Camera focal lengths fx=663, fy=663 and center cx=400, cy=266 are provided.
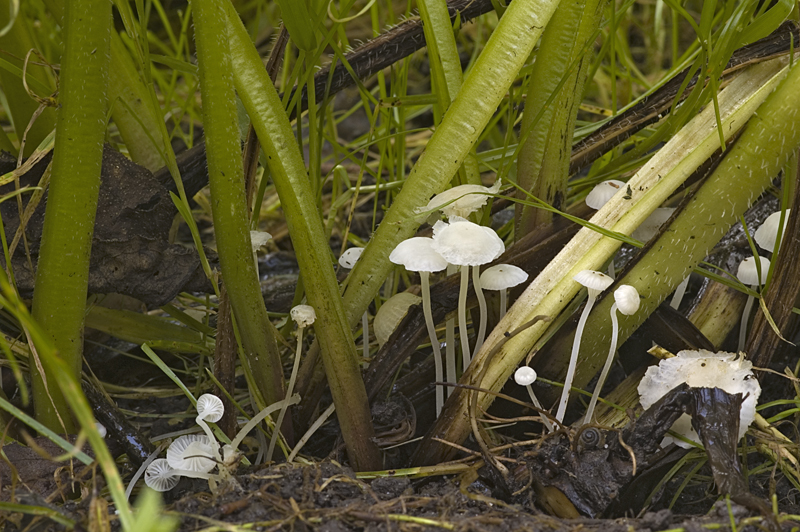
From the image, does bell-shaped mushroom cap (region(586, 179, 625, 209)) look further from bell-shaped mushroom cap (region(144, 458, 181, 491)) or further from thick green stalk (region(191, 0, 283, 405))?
bell-shaped mushroom cap (region(144, 458, 181, 491))

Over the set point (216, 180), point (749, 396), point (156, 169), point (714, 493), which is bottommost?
point (714, 493)

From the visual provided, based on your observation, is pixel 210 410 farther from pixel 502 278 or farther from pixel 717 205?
pixel 717 205

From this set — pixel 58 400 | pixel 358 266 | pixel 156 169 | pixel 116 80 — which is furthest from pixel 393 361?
pixel 116 80

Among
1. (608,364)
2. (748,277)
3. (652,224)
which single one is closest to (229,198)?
(608,364)

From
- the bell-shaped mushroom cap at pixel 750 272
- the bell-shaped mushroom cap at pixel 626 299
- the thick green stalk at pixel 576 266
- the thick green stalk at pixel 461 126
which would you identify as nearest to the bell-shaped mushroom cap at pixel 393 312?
the thick green stalk at pixel 461 126

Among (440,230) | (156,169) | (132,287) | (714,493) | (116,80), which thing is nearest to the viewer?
(440,230)

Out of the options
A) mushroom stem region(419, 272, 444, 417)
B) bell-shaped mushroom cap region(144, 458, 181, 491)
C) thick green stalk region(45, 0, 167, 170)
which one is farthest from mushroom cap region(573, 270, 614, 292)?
thick green stalk region(45, 0, 167, 170)

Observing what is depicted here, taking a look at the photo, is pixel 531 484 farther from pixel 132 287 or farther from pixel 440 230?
pixel 132 287

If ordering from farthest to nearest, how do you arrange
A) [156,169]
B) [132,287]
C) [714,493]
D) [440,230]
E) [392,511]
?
1. [156,169]
2. [132,287]
3. [714,493]
4. [440,230]
5. [392,511]
